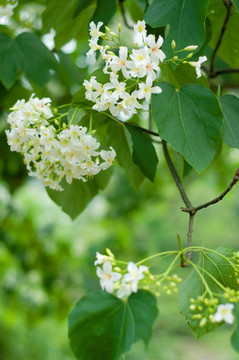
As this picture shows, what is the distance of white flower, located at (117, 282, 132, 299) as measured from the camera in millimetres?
547

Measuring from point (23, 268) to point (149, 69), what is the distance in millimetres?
1955

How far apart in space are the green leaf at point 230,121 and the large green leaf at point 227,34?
0.33 meters

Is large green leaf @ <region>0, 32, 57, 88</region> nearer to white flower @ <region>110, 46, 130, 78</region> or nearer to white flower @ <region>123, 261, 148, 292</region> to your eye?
white flower @ <region>110, 46, 130, 78</region>

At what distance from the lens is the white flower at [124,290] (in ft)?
1.80

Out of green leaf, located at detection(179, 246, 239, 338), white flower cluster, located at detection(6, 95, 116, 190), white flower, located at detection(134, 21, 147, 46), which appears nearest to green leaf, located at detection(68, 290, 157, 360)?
green leaf, located at detection(179, 246, 239, 338)

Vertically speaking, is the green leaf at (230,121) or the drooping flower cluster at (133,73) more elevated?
the drooping flower cluster at (133,73)

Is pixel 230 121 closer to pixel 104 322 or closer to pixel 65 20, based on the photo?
pixel 104 322

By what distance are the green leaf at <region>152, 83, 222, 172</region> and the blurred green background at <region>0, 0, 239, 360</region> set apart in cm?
30

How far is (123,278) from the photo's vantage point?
56cm

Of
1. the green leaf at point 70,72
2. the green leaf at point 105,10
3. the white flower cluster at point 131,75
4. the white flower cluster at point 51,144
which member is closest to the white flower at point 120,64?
the white flower cluster at point 131,75

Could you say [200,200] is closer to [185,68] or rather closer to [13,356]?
[13,356]

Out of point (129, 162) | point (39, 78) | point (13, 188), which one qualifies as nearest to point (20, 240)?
point (13, 188)

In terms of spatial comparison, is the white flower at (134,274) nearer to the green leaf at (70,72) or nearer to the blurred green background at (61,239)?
the blurred green background at (61,239)

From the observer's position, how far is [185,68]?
0.73 meters
